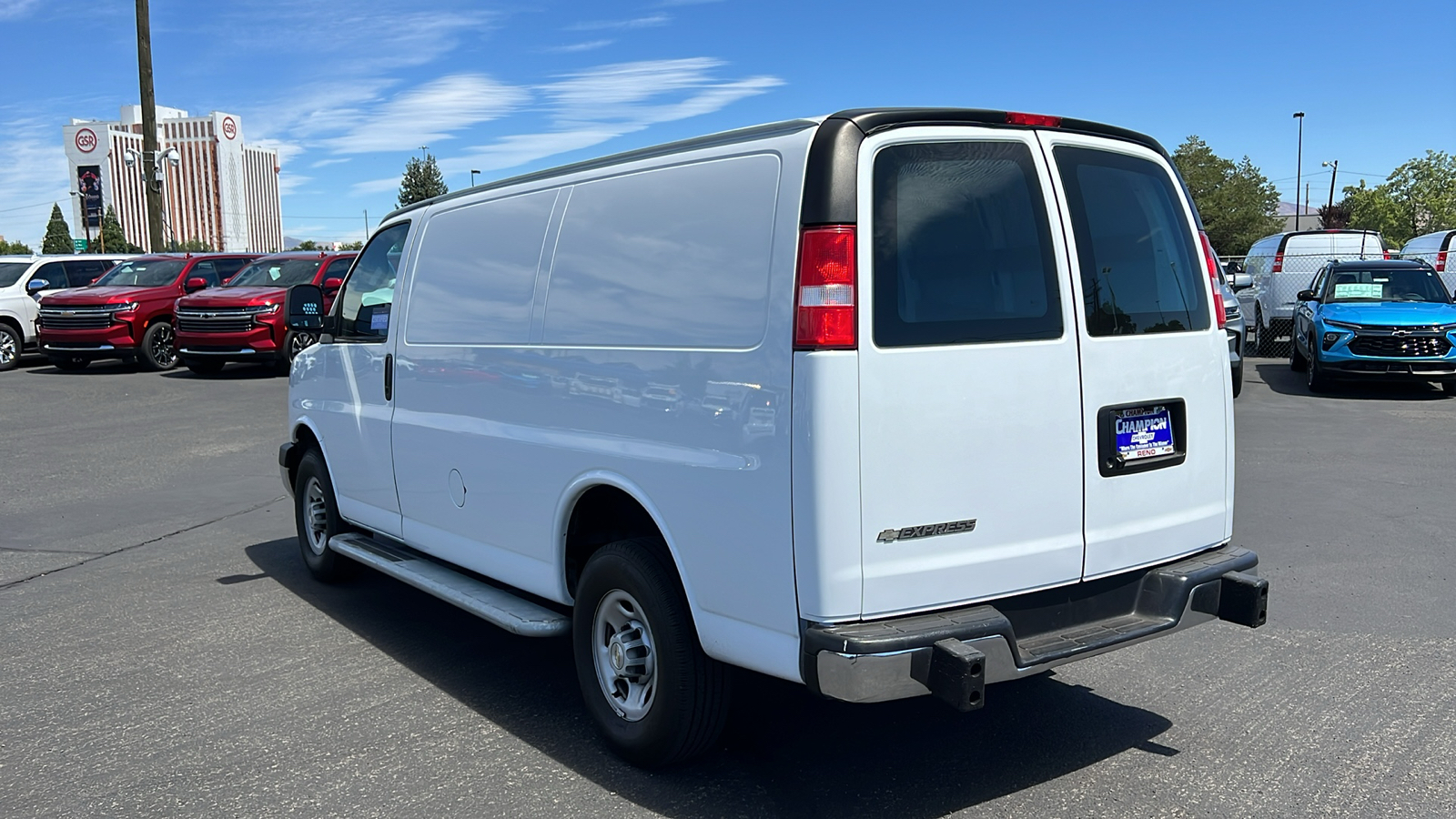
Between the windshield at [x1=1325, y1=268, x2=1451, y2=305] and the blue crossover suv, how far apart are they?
12 millimetres

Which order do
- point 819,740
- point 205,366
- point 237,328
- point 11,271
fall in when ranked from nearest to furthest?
point 819,740 < point 237,328 < point 205,366 < point 11,271

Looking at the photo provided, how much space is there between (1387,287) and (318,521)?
48.7 feet

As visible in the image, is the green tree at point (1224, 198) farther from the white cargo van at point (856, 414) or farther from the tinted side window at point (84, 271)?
the white cargo van at point (856, 414)

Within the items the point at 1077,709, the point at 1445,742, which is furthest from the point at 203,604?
the point at 1445,742

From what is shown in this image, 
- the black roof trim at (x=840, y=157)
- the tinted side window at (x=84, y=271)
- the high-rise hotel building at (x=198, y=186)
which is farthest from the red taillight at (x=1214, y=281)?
the high-rise hotel building at (x=198, y=186)

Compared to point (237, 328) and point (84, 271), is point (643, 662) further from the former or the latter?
point (84, 271)

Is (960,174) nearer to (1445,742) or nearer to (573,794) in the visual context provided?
(573,794)

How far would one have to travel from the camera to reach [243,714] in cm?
483

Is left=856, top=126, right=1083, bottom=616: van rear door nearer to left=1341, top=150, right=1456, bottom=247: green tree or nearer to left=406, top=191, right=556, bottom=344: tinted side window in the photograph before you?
left=406, top=191, right=556, bottom=344: tinted side window

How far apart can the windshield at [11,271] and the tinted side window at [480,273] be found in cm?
2012

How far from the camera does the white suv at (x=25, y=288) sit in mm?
21844

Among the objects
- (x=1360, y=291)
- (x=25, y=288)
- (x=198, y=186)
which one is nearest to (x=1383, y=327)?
(x=1360, y=291)

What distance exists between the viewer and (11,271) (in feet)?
73.0

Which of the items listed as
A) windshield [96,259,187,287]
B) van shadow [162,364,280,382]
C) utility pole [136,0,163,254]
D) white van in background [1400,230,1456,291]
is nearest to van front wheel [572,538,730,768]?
van shadow [162,364,280,382]
